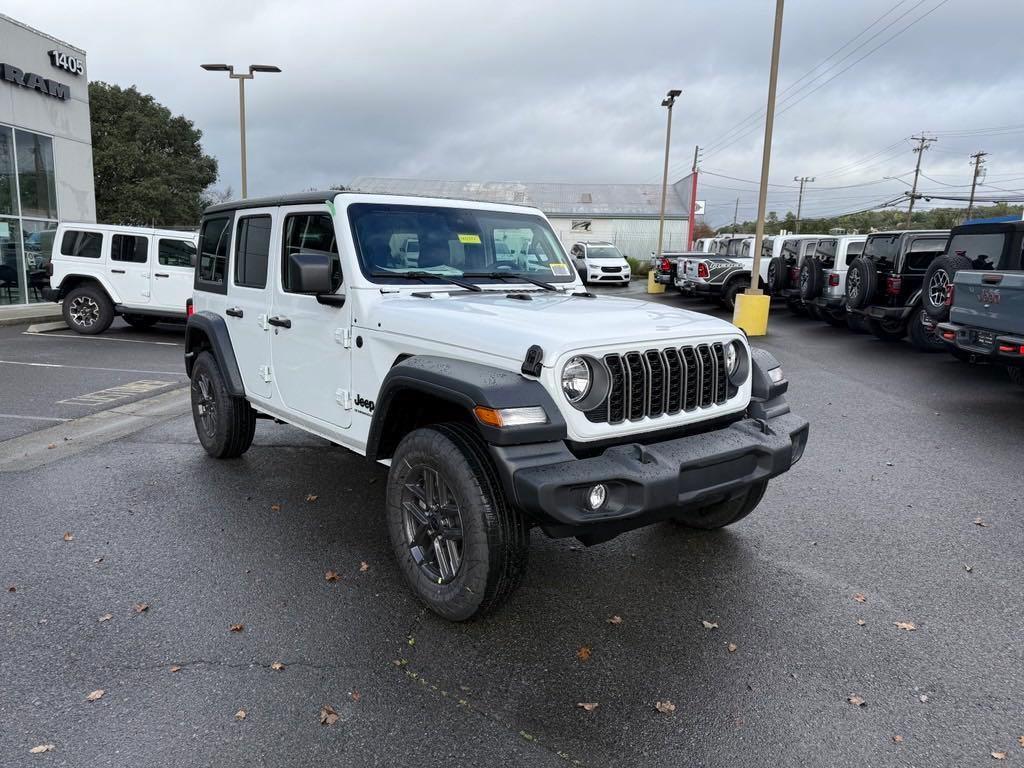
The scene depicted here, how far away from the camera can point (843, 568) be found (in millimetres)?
4086

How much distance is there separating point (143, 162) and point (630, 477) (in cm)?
3877

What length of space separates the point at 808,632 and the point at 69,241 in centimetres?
1416

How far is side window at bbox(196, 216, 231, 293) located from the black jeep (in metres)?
10.5

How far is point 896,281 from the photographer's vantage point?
12125mm

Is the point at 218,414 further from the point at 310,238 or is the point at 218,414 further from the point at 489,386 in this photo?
the point at 489,386

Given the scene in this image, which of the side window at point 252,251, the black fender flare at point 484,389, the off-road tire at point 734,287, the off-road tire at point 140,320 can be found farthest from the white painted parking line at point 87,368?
the off-road tire at point 734,287

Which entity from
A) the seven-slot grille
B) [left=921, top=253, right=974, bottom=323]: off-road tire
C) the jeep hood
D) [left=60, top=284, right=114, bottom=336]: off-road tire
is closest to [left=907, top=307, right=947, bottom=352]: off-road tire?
[left=921, top=253, right=974, bottom=323]: off-road tire

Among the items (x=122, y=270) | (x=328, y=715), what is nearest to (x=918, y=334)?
(x=328, y=715)

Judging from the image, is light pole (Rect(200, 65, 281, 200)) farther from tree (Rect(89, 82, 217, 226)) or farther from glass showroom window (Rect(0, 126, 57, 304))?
tree (Rect(89, 82, 217, 226))

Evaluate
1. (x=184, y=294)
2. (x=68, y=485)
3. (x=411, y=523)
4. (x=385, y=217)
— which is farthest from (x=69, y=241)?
(x=411, y=523)

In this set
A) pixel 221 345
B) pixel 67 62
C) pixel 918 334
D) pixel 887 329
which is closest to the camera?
pixel 221 345

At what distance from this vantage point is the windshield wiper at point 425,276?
13.3 feet

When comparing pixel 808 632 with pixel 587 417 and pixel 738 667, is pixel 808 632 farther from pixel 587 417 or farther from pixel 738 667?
pixel 587 417

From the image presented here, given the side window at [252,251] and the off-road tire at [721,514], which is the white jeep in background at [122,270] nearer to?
the side window at [252,251]
